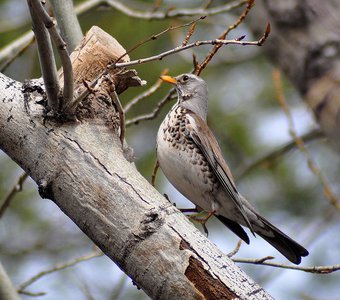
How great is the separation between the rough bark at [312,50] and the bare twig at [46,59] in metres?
1.99

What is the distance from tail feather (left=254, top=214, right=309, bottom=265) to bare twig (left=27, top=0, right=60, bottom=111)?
2.07m

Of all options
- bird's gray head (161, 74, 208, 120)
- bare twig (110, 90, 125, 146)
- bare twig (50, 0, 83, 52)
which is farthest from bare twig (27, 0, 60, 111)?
bird's gray head (161, 74, 208, 120)

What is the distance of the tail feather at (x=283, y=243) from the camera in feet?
14.5

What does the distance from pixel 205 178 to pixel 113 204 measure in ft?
5.93

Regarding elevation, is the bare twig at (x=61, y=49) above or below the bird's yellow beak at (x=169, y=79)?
below

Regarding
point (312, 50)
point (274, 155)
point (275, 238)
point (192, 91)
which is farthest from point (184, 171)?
point (274, 155)

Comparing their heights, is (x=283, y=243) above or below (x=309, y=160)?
below

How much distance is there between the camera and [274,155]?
6.24 meters

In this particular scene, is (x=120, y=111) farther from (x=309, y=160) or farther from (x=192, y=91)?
(x=309, y=160)

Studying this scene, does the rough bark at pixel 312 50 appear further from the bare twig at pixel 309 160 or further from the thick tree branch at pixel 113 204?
the thick tree branch at pixel 113 204

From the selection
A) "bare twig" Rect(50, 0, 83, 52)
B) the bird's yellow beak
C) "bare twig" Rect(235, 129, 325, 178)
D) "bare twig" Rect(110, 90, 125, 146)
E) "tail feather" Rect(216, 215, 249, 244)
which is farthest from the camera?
"bare twig" Rect(235, 129, 325, 178)

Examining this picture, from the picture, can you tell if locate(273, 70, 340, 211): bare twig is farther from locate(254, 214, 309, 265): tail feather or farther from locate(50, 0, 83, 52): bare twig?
locate(50, 0, 83, 52): bare twig

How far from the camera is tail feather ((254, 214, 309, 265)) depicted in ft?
14.5

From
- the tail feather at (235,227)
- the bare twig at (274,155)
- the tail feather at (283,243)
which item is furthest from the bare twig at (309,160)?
the bare twig at (274,155)
